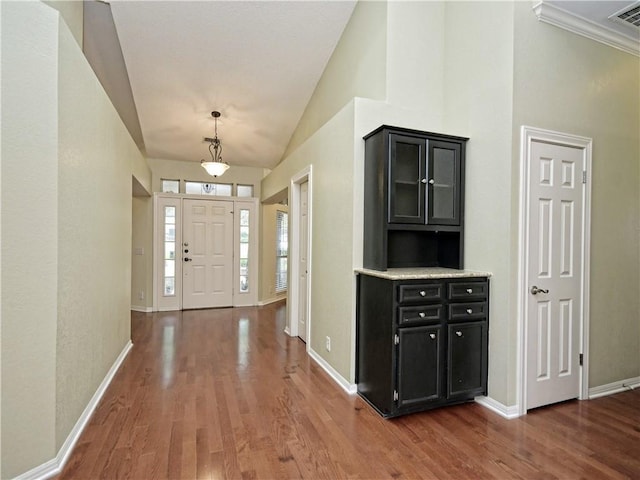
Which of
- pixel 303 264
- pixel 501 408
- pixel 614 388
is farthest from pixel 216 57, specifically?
pixel 614 388

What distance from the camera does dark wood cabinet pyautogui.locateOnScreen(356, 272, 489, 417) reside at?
238cm

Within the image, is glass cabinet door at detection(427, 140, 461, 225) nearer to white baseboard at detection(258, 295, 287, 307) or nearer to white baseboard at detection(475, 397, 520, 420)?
white baseboard at detection(475, 397, 520, 420)

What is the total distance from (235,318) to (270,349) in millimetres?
1717

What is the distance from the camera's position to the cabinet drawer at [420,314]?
2.38 meters

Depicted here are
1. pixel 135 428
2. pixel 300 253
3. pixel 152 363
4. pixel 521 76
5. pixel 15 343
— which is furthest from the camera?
pixel 300 253

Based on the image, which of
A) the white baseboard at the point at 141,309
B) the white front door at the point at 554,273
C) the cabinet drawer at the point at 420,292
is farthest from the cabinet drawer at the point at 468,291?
the white baseboard at the point at 141,309

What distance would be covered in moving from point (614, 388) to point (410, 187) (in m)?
2.45

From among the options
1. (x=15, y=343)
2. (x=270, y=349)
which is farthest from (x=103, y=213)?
(x=270, y=349)

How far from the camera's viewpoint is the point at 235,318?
5473 millimetres

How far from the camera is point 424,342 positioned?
2445 mm

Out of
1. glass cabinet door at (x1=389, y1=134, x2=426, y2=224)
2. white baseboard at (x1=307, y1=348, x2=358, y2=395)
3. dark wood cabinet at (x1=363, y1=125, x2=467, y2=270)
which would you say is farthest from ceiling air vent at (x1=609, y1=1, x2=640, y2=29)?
white baseboard at (x1=307, y1=348, x2=358, y2=395)

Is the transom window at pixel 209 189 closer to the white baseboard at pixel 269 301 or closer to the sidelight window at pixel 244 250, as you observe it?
the sidelight window at pixel 244 250

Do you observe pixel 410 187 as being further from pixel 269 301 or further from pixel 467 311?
pixel 269 301

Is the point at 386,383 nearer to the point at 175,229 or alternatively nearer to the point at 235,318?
the point at 235,318
